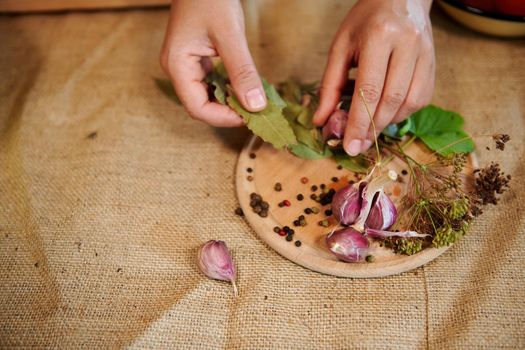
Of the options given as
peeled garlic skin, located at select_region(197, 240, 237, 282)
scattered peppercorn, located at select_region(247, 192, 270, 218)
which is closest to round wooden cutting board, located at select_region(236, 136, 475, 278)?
scattered peppercorn, located at select_region(247, 192, 270, 218)

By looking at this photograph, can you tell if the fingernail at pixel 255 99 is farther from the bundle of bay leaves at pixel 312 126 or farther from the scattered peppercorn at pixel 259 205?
the scattered peppercorn at pixel 259 205

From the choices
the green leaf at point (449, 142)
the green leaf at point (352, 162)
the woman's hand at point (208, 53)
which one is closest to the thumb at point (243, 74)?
the woman's hand at point (208, 53)

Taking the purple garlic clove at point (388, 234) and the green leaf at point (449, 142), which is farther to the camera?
the green leaf at point (449, 142)

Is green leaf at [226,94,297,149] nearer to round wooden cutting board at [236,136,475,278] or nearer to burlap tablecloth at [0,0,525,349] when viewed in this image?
round wooden cutting board at [236,136,475,278]

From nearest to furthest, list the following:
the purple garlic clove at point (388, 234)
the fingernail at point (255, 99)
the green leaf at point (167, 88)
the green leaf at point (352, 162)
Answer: the purple garlic clove at point (388, 234) → the fingernail at point (255, 99) → the green leaf at point (352, 162) → the green leaf at point (167, 88)

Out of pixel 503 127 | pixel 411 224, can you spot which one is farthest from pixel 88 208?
pixel 503 127

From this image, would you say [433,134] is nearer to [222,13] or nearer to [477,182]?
[477,182]

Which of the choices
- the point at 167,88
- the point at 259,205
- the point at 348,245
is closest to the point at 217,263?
the point at 259,205

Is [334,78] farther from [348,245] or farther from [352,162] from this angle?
[348,245]
